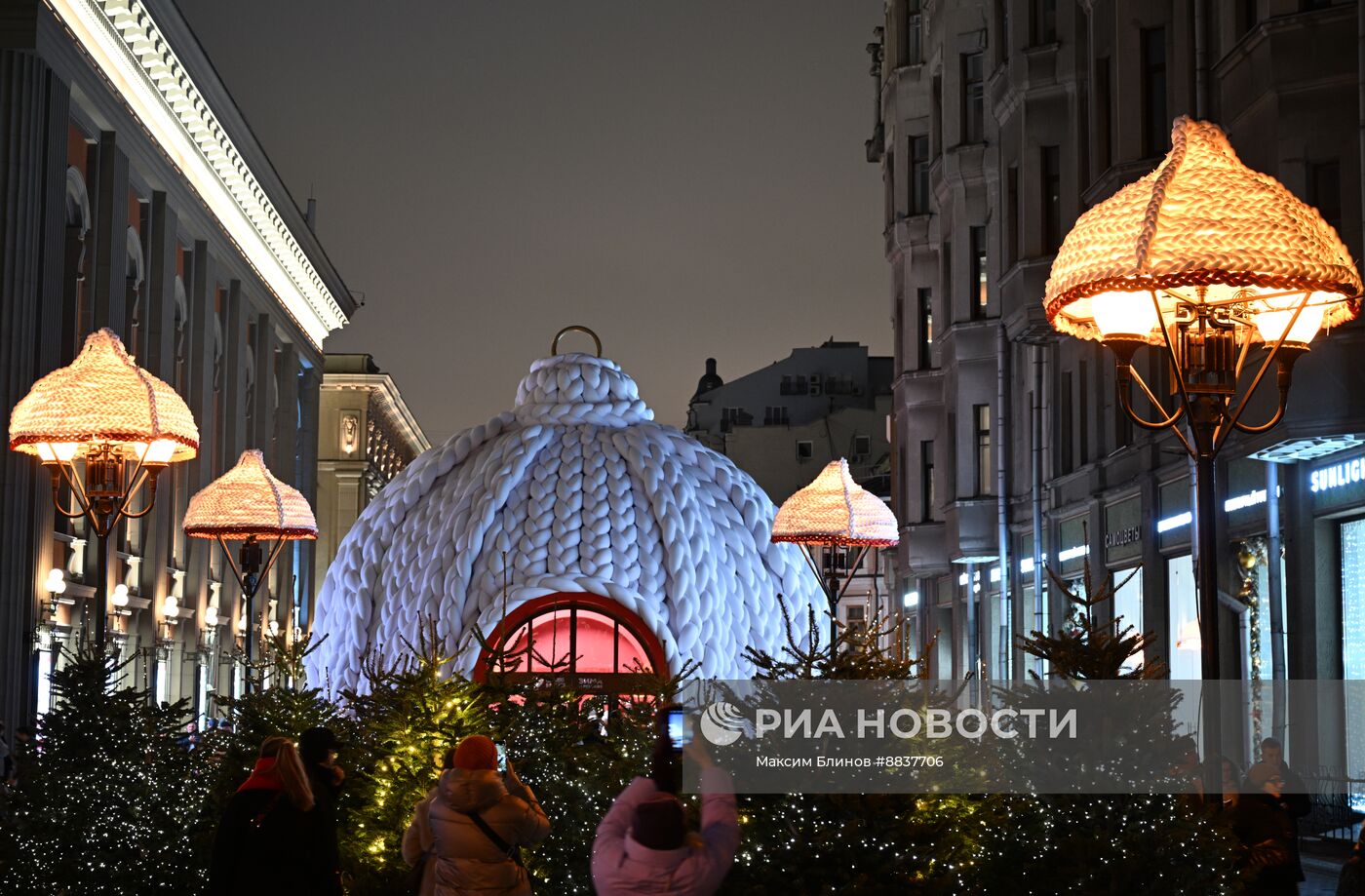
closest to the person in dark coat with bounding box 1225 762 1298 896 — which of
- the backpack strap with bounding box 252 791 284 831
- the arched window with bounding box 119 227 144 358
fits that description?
the backpack strap with bounding box 252 791 284 831

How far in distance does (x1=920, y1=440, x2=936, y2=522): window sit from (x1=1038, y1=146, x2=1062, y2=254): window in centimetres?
1193

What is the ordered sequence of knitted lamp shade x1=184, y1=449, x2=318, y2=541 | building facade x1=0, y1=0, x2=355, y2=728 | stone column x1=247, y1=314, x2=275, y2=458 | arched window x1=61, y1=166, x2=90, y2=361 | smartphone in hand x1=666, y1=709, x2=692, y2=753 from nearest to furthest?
smartphone in hand x1=666, y1=709, x2=692, y2=753 < knitted lamp shade x1=184, y1=449, x2=318, y2=541 < building facade x1=0, y1=0, x2=355, y2=728 < arched window x1=61, y1=166, x2=90, y2=361 < stone column x1=247, y1=314, x2=275, y2=458

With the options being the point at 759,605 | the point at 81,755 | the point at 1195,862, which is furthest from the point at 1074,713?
the point at 81,755

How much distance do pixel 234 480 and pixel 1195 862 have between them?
12.2 m

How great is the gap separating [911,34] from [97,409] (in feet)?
110

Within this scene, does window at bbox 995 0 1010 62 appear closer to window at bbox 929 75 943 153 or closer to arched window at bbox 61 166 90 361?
window at bbox 929 75 943 153

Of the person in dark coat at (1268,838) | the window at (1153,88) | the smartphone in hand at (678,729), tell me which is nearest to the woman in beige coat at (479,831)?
the smartphone in hand at (678,729)

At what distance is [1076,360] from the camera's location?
3027cm

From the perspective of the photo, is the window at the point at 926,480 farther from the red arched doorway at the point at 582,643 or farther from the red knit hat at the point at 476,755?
the red knit hat at the point at 476,755

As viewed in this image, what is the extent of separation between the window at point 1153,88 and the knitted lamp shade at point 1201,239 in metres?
16.4

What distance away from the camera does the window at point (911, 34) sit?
4428 cm

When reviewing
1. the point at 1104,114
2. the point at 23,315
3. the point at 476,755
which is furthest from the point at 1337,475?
the point at 23,315

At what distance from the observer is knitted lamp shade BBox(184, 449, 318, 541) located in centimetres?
1772

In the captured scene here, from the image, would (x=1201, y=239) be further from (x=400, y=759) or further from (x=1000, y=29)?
(x=1000, y=29)
